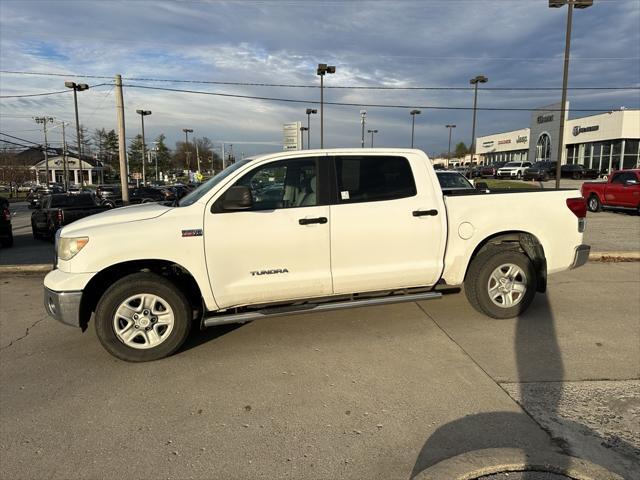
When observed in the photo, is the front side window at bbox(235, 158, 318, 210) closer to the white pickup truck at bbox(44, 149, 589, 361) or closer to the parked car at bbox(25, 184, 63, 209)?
the white pickup truck at bbox(44, 149, 589, 361)

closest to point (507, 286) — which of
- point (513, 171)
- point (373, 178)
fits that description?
point (373, 178)

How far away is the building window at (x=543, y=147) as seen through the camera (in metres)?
61.2

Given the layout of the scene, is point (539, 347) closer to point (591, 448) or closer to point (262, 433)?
point (591, 448)

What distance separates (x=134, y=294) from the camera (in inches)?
165

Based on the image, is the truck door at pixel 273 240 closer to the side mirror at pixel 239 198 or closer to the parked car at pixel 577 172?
the side mirror at pixel 239 198

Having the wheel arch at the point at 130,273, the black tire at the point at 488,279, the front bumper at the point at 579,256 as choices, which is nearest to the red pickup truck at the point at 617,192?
the front bumper at the point at 579,256

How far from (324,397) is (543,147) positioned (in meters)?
68.1

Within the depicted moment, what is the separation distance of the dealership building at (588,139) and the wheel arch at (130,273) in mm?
53335

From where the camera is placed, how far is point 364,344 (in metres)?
4.67

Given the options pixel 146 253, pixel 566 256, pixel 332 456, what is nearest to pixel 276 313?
pixel 146 253

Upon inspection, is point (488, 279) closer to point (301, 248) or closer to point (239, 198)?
point (301, 248)

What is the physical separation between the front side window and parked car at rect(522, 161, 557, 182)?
39.9m

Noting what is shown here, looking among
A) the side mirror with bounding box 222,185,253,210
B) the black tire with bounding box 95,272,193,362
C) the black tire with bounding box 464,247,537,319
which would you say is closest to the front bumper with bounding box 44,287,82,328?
the black tire with bounding box 95,272,193,362

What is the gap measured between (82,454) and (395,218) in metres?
3.35
